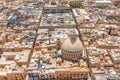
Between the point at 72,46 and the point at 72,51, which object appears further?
the point at 72,46

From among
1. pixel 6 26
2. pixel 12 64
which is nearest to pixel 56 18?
→ pixel 6 26

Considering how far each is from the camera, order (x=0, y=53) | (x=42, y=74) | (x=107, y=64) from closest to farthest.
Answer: (x=42, y=74)
(x=107, y=64)
(x=0, y=53)

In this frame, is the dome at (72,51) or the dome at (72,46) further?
the dome at (72,46)

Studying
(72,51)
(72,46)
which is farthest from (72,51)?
(72,46)

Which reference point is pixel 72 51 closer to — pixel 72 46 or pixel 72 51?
pixel 72 51

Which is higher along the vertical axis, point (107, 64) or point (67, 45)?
point (67, 45)

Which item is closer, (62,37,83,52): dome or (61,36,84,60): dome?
(61,36,84,60): dome

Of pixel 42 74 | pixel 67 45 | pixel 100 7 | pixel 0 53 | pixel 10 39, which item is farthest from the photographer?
pixel 100 7

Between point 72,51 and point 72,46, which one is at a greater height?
point 72,46

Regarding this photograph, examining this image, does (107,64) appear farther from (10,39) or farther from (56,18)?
(56,18)

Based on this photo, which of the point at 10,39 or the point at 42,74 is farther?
the point at 10,39
